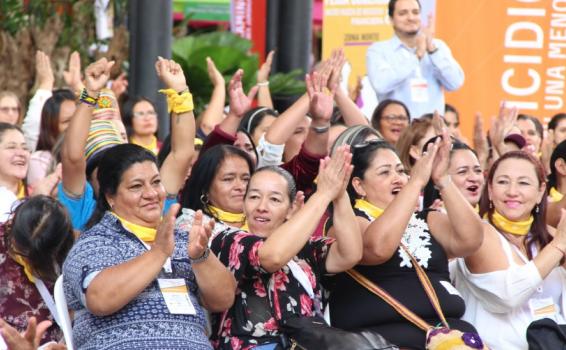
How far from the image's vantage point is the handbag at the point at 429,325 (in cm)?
509

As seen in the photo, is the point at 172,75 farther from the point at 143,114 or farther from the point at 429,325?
the point at 143,114

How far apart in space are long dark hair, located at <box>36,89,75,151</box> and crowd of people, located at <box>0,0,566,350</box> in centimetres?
84

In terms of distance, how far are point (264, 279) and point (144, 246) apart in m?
0.53

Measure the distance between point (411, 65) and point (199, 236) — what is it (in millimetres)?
4966

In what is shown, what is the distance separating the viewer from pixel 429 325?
5.34m

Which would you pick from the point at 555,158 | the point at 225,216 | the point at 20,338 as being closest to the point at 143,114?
the point at 225,216

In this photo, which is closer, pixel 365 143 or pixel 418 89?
pixel 365 143

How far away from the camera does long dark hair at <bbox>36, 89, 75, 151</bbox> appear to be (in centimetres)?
782

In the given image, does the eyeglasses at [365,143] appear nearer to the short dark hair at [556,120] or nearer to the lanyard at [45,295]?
the lanyard at [45,295]

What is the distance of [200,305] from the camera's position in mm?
5133

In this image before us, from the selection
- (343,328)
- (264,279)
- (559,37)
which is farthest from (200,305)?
(559,37)

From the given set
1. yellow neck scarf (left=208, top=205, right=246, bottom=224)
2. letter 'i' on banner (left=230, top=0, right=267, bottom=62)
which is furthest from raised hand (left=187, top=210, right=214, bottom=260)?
letter 'i' on banner (left=230, top=0, right=267, bottom=62)

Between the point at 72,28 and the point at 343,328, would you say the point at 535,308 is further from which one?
the point at 72,28

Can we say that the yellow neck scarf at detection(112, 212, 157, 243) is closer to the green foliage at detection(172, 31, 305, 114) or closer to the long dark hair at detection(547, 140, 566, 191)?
the long dark hair at detection(547, 140, 566, 191)
